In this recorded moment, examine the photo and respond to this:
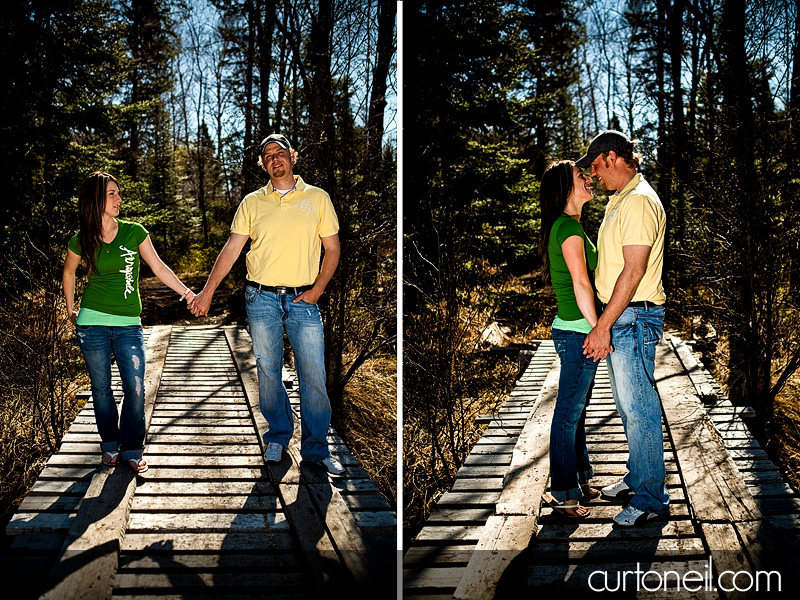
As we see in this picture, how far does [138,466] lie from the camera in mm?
2865

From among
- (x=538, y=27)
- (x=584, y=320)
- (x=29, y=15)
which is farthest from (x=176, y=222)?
(x=584, y=320)

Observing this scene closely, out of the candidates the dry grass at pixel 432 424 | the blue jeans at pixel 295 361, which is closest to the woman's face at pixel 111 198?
the blue jeans at pixel 295 361

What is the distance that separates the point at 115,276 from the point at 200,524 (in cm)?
117

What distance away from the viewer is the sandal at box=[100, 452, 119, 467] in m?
2.92

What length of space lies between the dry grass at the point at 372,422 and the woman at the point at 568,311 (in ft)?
5.34

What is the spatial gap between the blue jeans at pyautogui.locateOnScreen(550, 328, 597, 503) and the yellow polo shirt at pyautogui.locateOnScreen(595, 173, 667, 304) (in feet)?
0.68

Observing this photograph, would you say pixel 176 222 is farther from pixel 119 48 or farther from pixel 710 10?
pixel 710 10

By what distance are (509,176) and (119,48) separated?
395 centimetres

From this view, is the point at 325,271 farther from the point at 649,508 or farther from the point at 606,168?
the point at 649,508

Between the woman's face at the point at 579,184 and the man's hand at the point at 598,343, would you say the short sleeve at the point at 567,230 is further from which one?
the man's hand at the point at 598,343

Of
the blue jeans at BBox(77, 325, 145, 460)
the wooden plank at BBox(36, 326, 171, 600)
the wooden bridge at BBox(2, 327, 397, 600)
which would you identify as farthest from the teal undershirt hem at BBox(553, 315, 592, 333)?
the blue jeans at BBox(77, 325, 145, 460)

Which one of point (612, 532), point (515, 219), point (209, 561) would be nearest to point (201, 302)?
point (209, 561)

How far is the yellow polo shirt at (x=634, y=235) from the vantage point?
2312 mm

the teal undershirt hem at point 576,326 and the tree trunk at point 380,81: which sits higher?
the tree trunk at point 380,81
